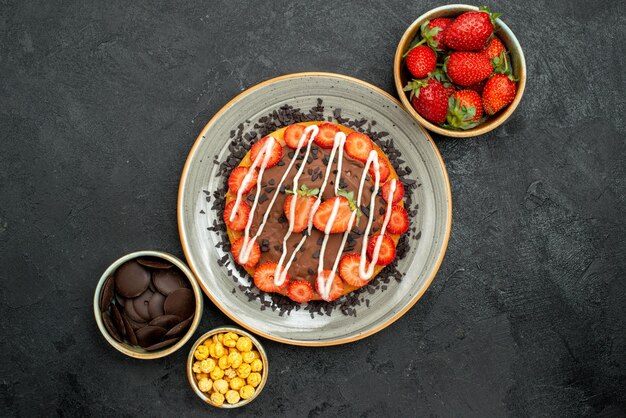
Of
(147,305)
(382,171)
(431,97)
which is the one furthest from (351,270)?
(147,305)

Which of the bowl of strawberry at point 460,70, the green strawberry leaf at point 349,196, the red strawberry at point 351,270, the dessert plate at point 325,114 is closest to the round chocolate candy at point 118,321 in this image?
the dessert plate at point 325,114

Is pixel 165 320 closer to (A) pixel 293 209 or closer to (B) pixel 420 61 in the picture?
(A) pixel 293 209

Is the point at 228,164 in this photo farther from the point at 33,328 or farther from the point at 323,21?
the point at 33,328

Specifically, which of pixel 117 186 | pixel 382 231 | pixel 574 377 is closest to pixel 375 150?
pixel 382 231

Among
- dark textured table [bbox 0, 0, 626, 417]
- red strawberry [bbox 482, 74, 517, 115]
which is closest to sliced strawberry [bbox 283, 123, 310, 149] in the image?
dark textured table [bbox 0, 0, 626, 417]

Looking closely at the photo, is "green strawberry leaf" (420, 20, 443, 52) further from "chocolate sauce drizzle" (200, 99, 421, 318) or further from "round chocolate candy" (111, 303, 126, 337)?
"round chocolate candy" (111, 303, 126, 337)
